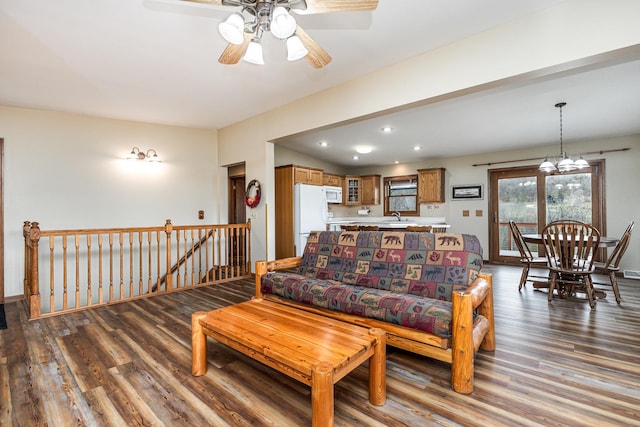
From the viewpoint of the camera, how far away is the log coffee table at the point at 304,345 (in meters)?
1.32

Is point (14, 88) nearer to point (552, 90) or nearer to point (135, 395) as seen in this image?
point (135, 395)

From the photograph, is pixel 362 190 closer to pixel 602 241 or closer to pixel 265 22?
pixel 602 241

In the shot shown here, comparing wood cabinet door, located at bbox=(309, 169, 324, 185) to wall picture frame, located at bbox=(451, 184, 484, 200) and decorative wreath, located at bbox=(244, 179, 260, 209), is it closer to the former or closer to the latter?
decorative wreath, located at bbox=(244, 179, 260, 209)

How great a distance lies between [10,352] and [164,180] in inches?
130

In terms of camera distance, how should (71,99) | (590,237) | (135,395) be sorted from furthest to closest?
(71,99) < (590,237) < (135,395)

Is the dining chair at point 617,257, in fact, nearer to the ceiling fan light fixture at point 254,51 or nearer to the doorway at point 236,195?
the ceiling fan light fixture at point 254,51

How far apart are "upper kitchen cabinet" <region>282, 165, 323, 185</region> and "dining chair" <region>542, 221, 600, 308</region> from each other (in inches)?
149

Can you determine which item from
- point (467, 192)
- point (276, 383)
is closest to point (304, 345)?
point (276, 383)

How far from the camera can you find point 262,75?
3.36 m

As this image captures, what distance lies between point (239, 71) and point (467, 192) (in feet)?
18.0

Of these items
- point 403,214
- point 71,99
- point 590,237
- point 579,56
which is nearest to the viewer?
point 579,56

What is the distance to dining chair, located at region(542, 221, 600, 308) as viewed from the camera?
328 centimetres

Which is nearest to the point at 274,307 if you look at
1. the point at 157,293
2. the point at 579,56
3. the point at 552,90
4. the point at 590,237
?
the point at 157,293

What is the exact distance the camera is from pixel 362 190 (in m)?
7.89
